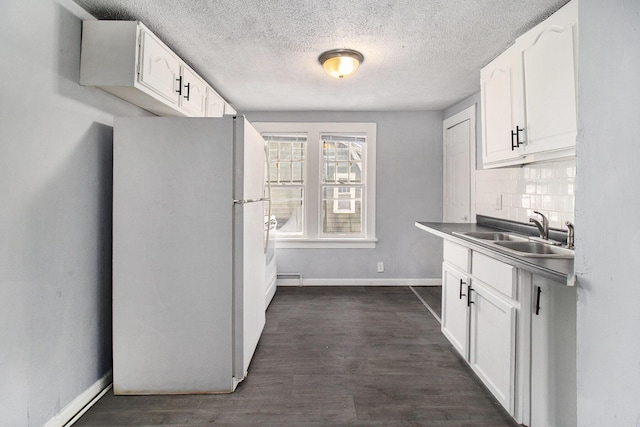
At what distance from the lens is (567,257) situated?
1.52m

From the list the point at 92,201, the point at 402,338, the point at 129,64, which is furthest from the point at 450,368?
the point at 129,64

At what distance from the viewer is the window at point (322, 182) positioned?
163 inches

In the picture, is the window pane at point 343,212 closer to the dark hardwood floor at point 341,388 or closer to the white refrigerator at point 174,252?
the dark hardwood floor at point 341,388

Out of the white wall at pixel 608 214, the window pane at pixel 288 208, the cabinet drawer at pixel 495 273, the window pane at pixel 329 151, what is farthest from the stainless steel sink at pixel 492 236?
the window pane at pixel 288 208

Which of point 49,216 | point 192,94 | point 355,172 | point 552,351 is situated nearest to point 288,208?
point 355,172

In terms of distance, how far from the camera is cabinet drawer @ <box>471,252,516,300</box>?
1.64m

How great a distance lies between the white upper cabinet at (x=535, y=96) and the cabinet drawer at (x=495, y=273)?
701 millimetres

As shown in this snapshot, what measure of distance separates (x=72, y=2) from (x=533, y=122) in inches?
108

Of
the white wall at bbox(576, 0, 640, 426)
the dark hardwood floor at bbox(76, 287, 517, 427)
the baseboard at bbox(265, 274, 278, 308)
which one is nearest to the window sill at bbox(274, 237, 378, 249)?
the baseboard at bbox(265, 274, 278, 308)

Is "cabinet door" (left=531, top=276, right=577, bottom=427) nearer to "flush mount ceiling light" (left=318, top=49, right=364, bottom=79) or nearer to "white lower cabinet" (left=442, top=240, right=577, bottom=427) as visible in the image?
"white lower cabinet" (left=442, top=240, right=577, bottom=427)

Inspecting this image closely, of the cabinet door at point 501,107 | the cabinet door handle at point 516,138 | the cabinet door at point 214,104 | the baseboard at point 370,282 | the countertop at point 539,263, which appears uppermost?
the cabinet door at point 214,104

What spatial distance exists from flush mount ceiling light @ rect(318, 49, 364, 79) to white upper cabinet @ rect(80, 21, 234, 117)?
1.13 m

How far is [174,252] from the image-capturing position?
1.92 meters

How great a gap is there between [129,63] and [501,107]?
244cm
